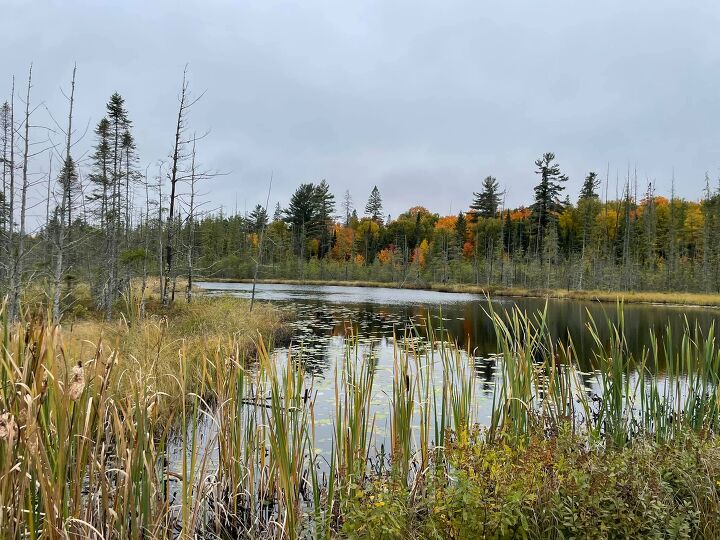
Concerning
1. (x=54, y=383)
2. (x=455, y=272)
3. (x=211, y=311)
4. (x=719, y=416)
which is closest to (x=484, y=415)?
(x=719, y=416)

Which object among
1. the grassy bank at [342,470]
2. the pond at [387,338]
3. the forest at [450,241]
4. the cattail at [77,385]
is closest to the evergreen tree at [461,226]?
the forest at [450,241]

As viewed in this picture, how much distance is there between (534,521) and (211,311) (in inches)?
599

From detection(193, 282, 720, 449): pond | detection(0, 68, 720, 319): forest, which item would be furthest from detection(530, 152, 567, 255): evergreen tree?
detection(193, 282, 720, 449): pond

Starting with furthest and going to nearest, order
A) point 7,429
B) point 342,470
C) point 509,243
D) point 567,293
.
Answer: point 509,243
point 567,293
point 342,470
point 7,429

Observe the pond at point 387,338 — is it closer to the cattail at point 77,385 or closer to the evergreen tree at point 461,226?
the cattail at point 77,385

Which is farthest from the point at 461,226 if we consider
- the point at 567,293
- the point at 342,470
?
the point at 342,470

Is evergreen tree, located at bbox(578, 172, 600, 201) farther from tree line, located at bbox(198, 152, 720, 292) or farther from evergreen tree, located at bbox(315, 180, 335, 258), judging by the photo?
evergreen tree, located at bbox(315, 180, 335, 258)

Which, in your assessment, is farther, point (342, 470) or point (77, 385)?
point (342, 470)

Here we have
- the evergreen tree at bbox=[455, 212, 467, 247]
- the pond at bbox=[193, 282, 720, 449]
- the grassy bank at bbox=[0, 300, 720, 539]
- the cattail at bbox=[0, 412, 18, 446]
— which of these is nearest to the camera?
the cattail at bbox=[0, 412, 18, 446]

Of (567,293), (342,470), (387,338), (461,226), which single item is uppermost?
(461,226)

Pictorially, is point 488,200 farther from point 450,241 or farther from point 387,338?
point 387,338

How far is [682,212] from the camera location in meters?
60.1

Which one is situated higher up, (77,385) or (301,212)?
(301,212)

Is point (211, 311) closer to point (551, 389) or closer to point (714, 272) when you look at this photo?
point (551, 389)
